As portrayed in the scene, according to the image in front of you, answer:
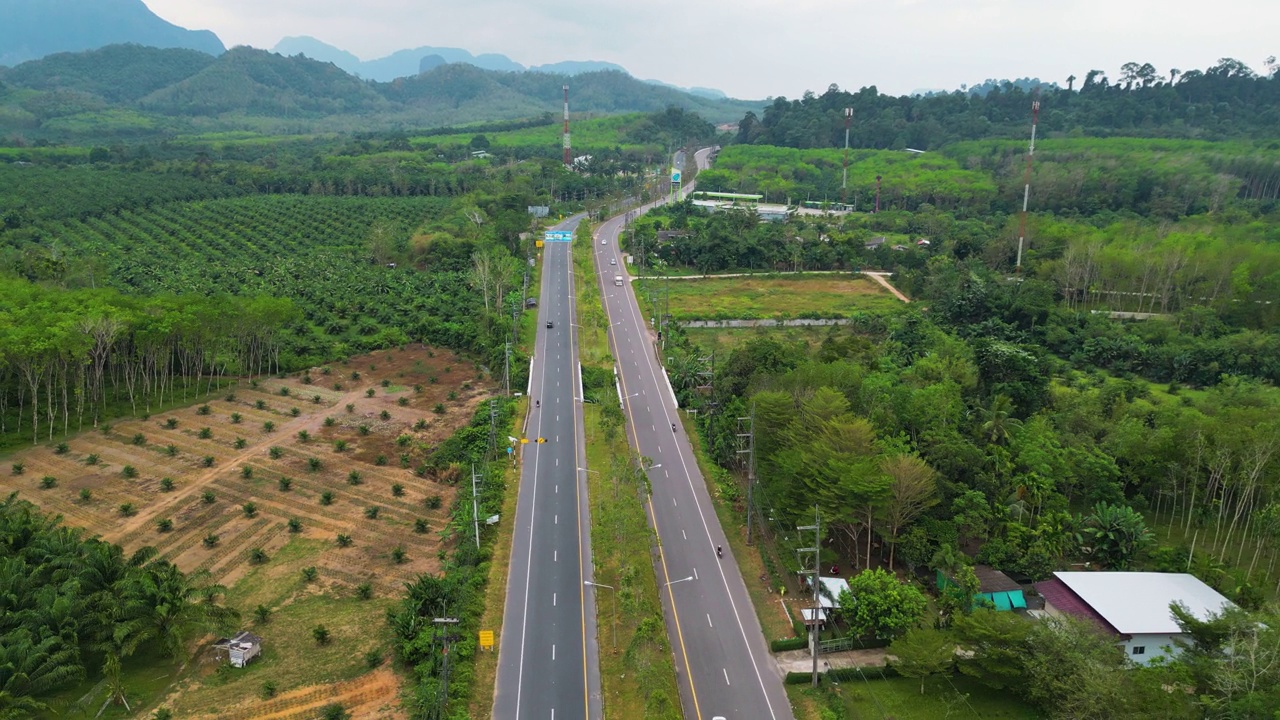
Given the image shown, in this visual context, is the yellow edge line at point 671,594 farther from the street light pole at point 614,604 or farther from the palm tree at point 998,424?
the palm tree at point 998,424

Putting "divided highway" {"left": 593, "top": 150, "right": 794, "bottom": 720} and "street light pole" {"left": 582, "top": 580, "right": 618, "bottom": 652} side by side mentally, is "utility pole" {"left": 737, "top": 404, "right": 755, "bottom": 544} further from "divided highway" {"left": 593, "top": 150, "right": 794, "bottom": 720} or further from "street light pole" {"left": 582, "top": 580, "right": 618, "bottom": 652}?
"street light pole" {"left": 582, "top": 580, "right": 618, "bottom": 652}


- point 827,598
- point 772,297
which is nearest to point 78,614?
point 827,598

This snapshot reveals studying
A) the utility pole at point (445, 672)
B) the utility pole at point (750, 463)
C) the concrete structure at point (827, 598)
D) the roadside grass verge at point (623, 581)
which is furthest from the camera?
the utility pole at point (750, 463)

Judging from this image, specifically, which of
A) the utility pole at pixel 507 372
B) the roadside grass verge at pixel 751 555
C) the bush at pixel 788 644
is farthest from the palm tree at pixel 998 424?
the utility pole at pixel 507 372

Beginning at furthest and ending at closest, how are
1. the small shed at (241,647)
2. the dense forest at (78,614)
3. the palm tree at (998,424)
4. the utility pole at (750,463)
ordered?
the palm tree at (998,424), the utility pole at (750,463), the small shed at (241,647), the dense forest at (78,614)

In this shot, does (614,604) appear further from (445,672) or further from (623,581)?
(445,672)

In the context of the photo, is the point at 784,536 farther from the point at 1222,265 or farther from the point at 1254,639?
the point at 1222,265
